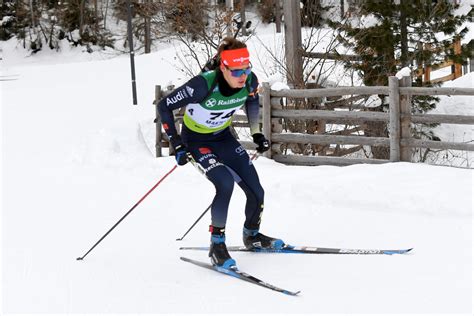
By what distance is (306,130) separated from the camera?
445 inches

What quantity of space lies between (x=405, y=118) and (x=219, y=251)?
4043 mm

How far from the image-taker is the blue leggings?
19.7 ft

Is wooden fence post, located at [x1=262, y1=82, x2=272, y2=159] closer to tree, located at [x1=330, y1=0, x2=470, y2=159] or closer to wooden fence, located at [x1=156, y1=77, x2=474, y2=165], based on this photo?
wooden fence, located at [x1=156, y1=77, x2=474, y2=165]

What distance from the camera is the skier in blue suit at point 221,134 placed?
5.87 metres

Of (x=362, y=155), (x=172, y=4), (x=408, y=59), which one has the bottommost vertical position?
(x=362, y=155)

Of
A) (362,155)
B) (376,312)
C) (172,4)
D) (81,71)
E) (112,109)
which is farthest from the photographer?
(81,71)

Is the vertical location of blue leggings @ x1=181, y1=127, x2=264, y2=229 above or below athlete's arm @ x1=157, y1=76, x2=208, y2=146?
below

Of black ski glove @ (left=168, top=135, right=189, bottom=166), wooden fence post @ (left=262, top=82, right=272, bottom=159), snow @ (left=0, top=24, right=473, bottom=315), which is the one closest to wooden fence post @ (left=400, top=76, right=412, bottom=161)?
snow @ (left=0, top=24, right=473, bottom=315)

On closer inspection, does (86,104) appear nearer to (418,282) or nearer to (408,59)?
(408,59)

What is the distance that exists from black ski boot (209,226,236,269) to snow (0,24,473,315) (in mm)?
119

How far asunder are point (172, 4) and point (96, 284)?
1037 cm

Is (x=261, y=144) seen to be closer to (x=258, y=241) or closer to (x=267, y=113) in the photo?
(x=258, y=241)

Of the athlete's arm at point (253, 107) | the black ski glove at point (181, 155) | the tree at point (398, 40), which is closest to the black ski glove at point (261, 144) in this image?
the athlete's arm at point (253, 107)

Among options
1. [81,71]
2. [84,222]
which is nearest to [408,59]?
→ [84,222]
